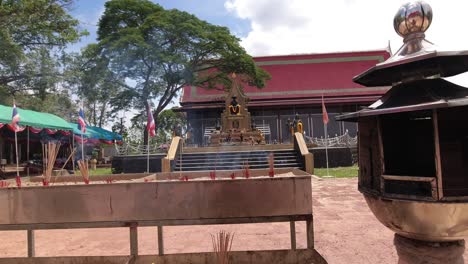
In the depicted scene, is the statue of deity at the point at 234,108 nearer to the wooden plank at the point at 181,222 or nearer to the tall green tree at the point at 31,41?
the tall green tree at the point at 31,41

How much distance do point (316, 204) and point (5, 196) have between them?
613 centimetres

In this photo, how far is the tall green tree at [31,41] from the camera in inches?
669

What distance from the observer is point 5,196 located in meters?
3.62

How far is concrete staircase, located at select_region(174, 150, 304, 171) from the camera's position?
13586mm

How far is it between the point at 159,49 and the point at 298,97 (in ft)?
36.6

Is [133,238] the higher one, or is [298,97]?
[298,97]

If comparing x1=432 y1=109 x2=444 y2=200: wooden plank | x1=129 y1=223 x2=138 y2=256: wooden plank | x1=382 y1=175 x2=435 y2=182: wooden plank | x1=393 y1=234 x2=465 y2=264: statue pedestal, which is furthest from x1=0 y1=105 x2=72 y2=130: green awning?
x1=432 y1=109 x2=444 y2=200: wooden plank

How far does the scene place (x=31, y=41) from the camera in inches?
760

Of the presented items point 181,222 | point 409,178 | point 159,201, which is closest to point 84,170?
point 159,201

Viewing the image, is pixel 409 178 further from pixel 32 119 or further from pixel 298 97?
pixel 298 97

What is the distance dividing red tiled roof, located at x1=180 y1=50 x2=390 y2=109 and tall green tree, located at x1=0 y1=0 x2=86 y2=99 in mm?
8984

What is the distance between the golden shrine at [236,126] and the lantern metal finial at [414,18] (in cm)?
1564

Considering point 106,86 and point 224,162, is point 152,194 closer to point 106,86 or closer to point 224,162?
point 224,162

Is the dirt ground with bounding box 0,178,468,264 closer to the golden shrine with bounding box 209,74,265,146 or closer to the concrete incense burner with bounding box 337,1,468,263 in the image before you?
the concrete incense burner with bounding box 337,1,468,263
